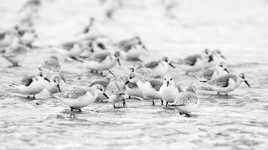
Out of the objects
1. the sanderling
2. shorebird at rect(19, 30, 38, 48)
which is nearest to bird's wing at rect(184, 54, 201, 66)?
the sanderling

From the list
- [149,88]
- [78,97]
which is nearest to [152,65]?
[149,88]

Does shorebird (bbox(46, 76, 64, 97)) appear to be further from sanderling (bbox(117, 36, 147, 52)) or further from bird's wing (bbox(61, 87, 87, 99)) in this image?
sanderling (bbox(117, 36, 147, 52))

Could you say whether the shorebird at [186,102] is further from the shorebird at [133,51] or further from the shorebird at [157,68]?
the shorebird at [133,51]

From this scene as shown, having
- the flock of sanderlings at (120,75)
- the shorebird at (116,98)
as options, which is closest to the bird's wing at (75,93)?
the flock of sanderlings at (120,75)

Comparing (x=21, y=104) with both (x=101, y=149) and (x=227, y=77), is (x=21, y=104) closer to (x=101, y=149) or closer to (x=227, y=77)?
(x=101, y=149)

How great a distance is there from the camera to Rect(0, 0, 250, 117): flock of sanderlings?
35.4 ft

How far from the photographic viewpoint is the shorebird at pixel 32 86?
12.1 metres

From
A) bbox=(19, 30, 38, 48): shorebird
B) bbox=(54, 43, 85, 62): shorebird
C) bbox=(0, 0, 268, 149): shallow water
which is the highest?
bbox=(19, 30, 38, 48): shorebird

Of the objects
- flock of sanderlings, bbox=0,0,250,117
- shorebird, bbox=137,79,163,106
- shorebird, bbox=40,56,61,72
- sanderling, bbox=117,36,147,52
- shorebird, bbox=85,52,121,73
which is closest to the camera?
flock of sanderlings, bbox=0,0,250,117

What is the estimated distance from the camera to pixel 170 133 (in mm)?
9070

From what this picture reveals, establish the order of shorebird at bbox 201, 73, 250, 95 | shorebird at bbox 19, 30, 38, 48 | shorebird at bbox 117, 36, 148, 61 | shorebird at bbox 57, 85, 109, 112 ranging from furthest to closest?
1. shorebird at bbox 19, 30, 38, 48
2. shorebird at bbox 117, 36, 148, 61
3. shorebird at bbox 201, 73, 250, 95
4. shorebird at bbox 57, 85, 109, 112

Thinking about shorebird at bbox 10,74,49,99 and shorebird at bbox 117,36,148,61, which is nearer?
shorebird at bbox 10,74,49,99

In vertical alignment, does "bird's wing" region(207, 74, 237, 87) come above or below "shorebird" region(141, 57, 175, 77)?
below

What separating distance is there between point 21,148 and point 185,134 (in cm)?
266
